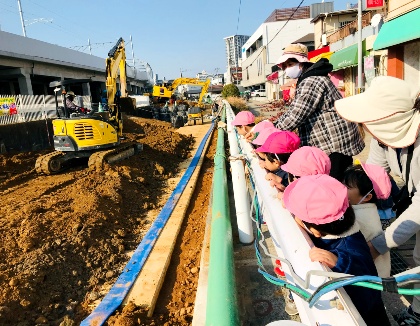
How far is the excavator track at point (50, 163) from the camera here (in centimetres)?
912

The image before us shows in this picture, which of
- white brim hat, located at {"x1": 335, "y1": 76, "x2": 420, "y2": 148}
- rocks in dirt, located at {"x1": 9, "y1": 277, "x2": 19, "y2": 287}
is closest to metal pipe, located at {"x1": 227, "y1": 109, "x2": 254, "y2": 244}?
white brim hat, located at {"x1": 335, "y1": 76, "x2": 420, "y2": 148}

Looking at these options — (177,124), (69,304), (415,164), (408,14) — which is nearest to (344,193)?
(415,164)

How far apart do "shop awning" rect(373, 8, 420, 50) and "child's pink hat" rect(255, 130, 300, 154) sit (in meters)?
8.70

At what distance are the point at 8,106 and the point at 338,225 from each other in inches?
618

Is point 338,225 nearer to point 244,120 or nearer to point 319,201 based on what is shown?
point 319,201

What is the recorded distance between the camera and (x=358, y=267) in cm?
169

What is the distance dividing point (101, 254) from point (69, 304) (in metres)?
0.98

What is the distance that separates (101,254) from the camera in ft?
15.4

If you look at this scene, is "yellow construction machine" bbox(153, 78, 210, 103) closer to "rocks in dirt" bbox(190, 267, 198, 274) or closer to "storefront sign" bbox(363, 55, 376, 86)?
"storefront sign" bbox(363, 55, 376, 86)

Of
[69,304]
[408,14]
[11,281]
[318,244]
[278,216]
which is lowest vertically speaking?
[69,304]

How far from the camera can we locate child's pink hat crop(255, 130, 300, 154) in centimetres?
300

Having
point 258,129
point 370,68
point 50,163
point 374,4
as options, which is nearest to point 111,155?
point 50,163

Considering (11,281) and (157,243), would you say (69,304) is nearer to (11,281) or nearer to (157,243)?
(11,281)

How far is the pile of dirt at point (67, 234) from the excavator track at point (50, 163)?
8.9 inches
